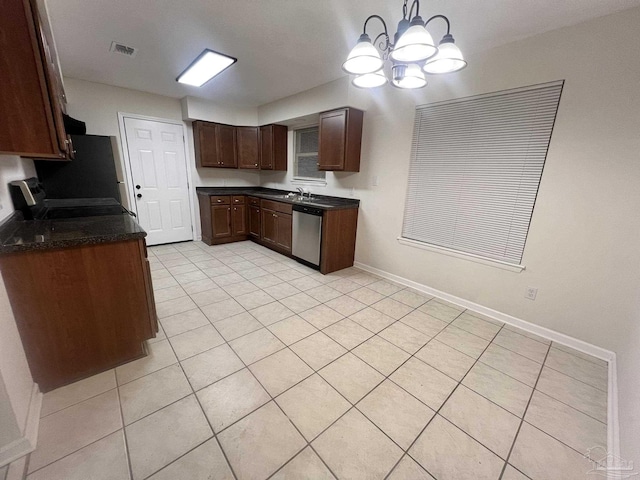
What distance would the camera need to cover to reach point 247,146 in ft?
16.1

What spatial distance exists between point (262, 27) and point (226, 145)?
2.83 m

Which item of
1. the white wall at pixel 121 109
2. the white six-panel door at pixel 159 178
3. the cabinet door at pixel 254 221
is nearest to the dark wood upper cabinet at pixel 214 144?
the white wall at pixel 121 109

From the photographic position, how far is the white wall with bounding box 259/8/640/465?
1801 millimetres

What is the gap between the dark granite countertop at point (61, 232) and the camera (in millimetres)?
1354

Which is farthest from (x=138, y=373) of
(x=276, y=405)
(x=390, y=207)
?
(x=390, y=207)

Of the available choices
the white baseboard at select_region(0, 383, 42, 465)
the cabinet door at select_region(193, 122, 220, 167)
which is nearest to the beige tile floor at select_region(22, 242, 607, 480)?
the white baseboard at select_region(0, 383, 42, 465)

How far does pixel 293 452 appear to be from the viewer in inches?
49.6

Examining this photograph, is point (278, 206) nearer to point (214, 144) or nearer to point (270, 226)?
point (270, 226)

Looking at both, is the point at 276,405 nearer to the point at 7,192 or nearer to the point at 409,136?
the point at 7,192

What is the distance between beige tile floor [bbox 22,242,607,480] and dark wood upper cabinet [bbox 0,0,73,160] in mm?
1448

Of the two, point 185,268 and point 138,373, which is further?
point 185,268

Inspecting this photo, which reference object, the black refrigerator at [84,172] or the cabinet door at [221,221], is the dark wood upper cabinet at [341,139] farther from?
the black refrigerator at [84,172]

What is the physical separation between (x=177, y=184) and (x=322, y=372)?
423 cm

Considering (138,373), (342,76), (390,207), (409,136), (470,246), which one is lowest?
(138,373)
